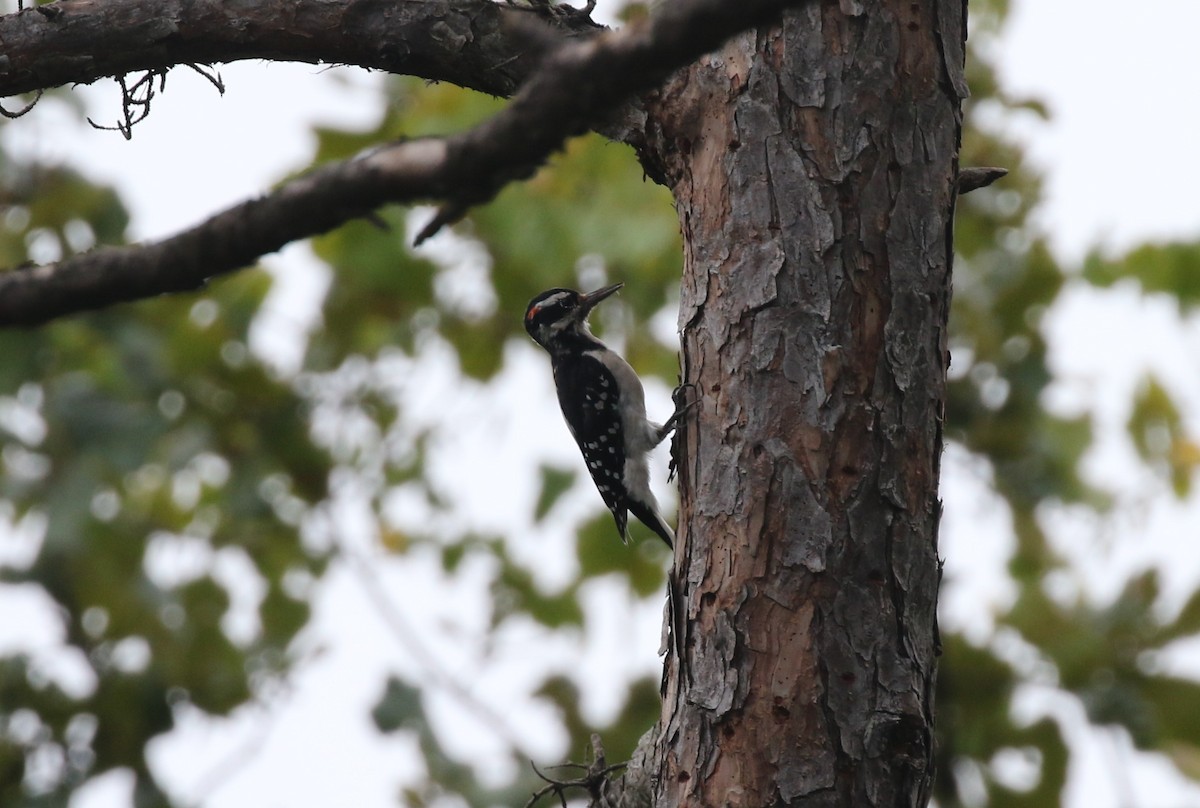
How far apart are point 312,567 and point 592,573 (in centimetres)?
275

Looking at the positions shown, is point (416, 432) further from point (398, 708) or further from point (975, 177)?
point (975, 177)

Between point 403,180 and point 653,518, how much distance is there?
418 centimetres

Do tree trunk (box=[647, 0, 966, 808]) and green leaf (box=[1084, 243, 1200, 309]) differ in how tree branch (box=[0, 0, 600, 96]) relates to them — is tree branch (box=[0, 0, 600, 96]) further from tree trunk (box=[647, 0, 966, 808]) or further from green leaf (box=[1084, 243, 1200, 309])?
green leaf (box=[1084, 243, 1200, 309])

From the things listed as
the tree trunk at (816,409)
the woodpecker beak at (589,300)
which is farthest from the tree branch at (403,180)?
the woodpecker beak at (589,300)

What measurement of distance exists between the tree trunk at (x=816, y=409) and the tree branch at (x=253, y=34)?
637 millimetres

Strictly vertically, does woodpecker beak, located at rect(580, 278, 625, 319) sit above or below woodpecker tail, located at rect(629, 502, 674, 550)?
above

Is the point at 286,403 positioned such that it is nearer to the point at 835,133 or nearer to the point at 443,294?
the point at 443,294

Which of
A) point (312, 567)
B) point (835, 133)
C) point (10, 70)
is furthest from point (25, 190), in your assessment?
point (835, 133)

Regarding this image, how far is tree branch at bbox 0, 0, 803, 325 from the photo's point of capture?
1.82 m

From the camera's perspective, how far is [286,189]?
1.91 m

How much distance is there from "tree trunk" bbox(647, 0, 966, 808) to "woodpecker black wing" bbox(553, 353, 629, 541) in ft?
7.84

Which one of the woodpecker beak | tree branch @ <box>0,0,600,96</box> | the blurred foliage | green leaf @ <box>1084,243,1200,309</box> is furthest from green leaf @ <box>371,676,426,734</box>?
green leaf @ <box>1084,243,1200,309</box>

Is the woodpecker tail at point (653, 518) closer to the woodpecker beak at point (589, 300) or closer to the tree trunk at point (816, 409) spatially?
the woodpecker beak at point (589, 300)

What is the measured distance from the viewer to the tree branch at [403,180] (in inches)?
71.6
